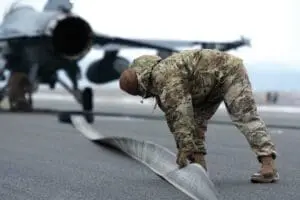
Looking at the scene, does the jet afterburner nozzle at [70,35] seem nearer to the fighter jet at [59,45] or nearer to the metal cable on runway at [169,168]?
the fighter jet at [59,45]

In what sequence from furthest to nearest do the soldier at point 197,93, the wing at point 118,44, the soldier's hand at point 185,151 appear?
the wing at point 118,44, the soldier at point 197,93, the soldier's hand at point 185,151

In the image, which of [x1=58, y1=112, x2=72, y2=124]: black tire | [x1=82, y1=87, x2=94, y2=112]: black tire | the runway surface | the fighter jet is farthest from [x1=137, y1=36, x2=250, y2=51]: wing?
the runway surface

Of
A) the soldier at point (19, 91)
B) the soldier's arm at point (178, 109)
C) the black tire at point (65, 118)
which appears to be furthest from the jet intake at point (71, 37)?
the soldier's arm at point (178, 109)

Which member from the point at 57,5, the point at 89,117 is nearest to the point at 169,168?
the point at 89,117

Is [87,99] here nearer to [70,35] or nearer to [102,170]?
[70,35]

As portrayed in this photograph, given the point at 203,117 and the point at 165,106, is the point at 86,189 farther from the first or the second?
the point at 203,117

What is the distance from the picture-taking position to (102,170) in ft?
25.7

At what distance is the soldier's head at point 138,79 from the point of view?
635cm

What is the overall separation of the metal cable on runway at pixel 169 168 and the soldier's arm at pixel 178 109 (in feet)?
0.73

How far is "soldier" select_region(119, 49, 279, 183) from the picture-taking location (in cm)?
629

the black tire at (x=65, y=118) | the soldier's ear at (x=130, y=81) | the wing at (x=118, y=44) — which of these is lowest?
the black tire at (x=65, y=118)

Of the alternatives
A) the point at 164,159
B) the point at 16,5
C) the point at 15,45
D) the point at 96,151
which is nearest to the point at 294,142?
the point at 96,151

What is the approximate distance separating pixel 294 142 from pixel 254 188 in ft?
22.0

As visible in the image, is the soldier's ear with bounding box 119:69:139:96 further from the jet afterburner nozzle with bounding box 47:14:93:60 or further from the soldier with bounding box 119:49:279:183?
the jet afterburner nozzle with bounding box 47:14:93:60
